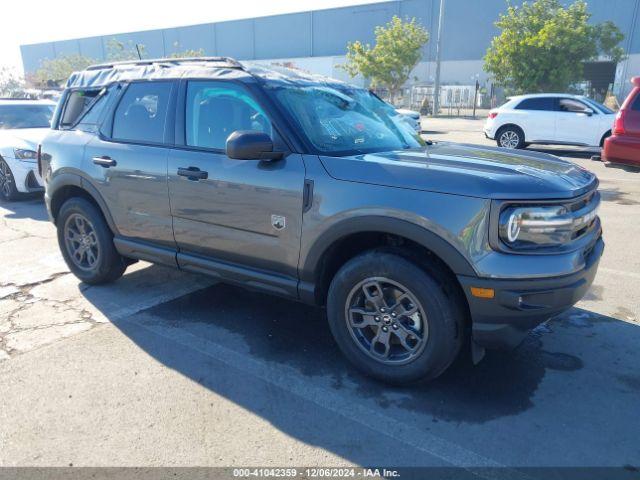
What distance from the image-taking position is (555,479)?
7.65ft

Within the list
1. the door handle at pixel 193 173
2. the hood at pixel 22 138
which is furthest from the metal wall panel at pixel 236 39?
the door handle at pixel 193 173

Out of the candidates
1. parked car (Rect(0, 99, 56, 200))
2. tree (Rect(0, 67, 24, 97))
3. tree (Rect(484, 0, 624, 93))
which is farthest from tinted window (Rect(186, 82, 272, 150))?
tree (Rect(0, 67, 24, 97))

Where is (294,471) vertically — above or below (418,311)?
below

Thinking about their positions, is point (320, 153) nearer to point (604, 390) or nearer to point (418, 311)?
point (418, 311)

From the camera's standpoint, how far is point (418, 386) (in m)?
3.10

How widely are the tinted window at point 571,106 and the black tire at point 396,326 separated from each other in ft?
40.7

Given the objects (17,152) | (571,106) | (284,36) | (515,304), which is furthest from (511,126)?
(284,36)

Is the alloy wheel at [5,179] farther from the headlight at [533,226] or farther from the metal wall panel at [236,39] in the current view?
the metal wall panel at [236,39]

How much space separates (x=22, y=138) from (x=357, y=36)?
54.6m

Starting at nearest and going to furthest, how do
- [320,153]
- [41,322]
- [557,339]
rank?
[320,153]
[557,339]
[41,322]

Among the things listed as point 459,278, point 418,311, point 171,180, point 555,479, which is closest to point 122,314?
point 171,180

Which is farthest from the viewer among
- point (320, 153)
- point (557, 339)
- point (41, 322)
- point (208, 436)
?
point (41, 322)

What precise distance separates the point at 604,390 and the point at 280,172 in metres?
2.37

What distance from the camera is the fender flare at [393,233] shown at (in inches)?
106
